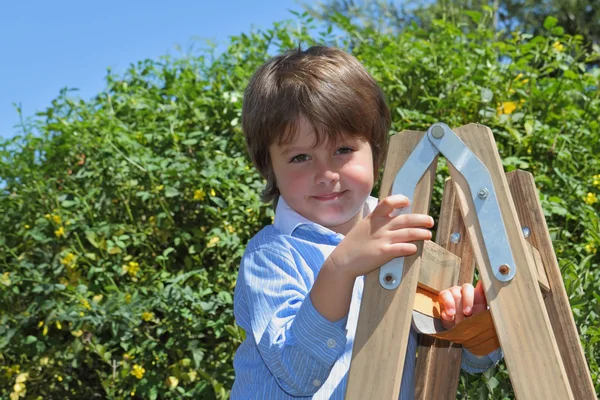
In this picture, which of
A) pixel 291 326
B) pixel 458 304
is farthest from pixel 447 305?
pixel 291 326

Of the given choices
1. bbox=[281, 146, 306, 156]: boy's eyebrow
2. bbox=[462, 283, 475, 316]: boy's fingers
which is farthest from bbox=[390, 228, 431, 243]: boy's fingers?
bbox=[281, 146, 306, 156]: boy's eyebrow

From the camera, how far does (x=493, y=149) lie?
61.0 inches

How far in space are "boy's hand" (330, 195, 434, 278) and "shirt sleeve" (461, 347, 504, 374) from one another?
62cm

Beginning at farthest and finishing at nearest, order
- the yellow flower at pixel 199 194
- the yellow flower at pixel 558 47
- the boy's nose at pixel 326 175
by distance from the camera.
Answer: the yellow flower at pixel 558 47, the yellow flower at pixel 199 194, the boy's nose at pixel 326 175

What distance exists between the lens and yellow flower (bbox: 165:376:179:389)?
338 centimetres

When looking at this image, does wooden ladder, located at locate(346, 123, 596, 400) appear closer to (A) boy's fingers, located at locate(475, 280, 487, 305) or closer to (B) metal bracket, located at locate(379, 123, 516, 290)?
(B) metal bracket, located at locate(379, 123, 516, 290)

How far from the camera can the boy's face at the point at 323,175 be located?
1.92 meters

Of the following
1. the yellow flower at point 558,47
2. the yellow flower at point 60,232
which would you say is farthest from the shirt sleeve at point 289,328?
the yellow flower at point 558,47

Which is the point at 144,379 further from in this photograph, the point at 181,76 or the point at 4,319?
the point at 181,76

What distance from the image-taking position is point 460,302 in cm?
173

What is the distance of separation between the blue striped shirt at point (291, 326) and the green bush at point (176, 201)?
116 centimetres

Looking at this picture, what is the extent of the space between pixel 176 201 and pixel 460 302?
6.95 feet

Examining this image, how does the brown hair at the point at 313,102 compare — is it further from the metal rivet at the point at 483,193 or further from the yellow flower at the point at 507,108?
the yellow flower at the point at 507,108

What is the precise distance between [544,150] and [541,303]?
7.25ft
